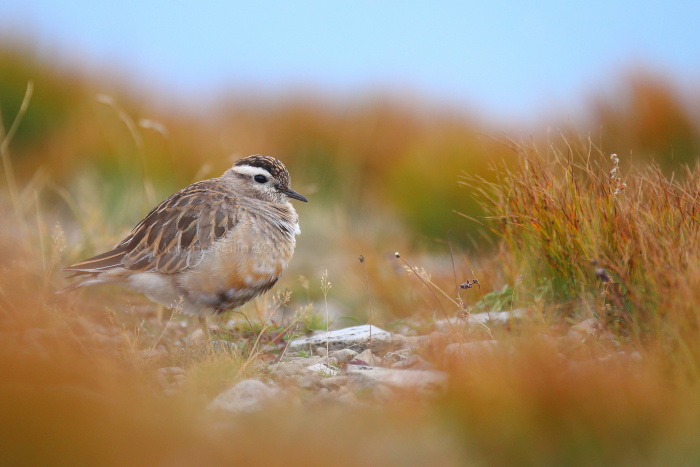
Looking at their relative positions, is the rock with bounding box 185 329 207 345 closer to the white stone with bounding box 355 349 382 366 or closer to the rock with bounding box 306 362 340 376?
the rock with bounding box 306 362 340 376

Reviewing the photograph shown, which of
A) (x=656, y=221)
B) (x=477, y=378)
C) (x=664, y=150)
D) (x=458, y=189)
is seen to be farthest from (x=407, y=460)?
(x=664, y=150)

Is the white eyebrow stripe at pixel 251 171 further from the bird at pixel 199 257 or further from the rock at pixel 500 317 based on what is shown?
the rock at pixel 500 317

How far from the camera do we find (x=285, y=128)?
16859 mm

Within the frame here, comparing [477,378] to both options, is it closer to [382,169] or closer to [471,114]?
[382,169]

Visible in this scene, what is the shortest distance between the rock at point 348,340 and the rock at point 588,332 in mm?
1564

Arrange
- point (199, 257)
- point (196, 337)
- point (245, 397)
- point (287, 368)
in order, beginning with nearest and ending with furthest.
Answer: point (245, 397) → point (287, 368) → point (199, 257) → point (196, 337)

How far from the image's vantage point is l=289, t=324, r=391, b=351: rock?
6602 millimetres

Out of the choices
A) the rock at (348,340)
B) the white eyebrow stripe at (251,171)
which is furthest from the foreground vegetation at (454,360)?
Result: the white eyebrow stripe at (251,171)

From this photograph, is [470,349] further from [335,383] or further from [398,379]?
[335,383]

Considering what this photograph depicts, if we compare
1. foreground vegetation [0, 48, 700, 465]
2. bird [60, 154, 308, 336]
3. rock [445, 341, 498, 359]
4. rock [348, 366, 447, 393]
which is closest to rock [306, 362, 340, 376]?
rock [348, 366, 447, 393]

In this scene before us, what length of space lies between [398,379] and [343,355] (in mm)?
1376

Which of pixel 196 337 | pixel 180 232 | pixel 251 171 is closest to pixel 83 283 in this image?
pixel 180 232

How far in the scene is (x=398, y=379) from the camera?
502cm

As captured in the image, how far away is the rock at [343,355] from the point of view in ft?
20.6
